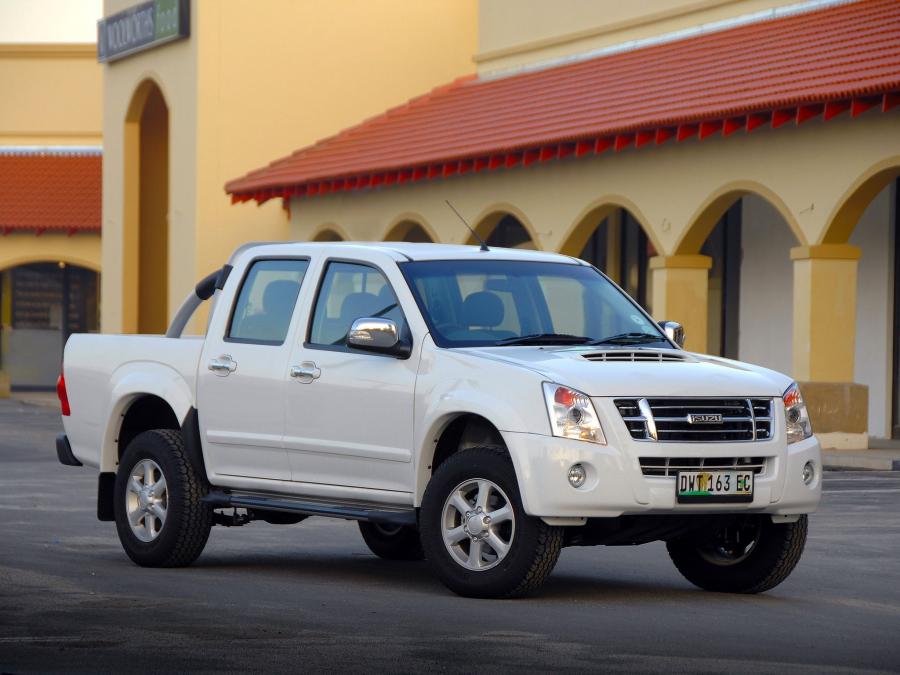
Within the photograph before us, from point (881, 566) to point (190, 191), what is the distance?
2637 centimetres

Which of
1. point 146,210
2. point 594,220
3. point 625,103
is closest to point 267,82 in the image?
point 146,210

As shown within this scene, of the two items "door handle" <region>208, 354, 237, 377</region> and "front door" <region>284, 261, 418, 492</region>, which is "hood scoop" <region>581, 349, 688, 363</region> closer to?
"front door" <region>284, 261, 418, 492</region>

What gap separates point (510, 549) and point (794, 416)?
169 centimetres

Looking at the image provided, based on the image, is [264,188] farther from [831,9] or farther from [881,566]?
[881,566]

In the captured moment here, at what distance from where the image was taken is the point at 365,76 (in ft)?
123

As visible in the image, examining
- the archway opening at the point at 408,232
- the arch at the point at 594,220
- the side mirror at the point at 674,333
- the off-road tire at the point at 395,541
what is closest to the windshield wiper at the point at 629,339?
the side mirror at the point at 674,333

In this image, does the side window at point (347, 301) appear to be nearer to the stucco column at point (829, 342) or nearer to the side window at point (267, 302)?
the side window at point (267, 302)

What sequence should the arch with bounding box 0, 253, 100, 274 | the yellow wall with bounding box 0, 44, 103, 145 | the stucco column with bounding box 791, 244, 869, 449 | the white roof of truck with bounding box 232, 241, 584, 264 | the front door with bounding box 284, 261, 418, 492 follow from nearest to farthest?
the front door with bounding box 284, 261, 418, 492 → the white roof of truck with bounding box 232, 241, 584, 264 → the stucco column with bounding box 791, 244, 869, 449 → the arch with bounding box 0, 253, 100, 274 → the yellow wall with bounding box 0, 44, 103, 145

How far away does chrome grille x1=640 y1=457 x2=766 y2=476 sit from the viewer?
30.4 feet

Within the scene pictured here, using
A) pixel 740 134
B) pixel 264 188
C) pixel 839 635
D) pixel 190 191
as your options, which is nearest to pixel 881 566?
pixel 839 635

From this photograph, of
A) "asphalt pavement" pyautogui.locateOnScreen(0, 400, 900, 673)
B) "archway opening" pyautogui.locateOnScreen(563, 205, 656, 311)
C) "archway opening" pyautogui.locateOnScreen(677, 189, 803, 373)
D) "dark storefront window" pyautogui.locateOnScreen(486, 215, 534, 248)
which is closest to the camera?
"asphalt pavement" pyautogui.locateOnScreen(0, 400, 900, 673)

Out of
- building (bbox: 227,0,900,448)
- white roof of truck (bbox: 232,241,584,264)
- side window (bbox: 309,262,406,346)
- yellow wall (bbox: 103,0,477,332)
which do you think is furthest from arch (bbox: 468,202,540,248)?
side window (bbox: 309,262,406,346)

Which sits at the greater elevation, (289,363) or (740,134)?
(740,134)

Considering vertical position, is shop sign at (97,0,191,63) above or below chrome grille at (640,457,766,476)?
above
